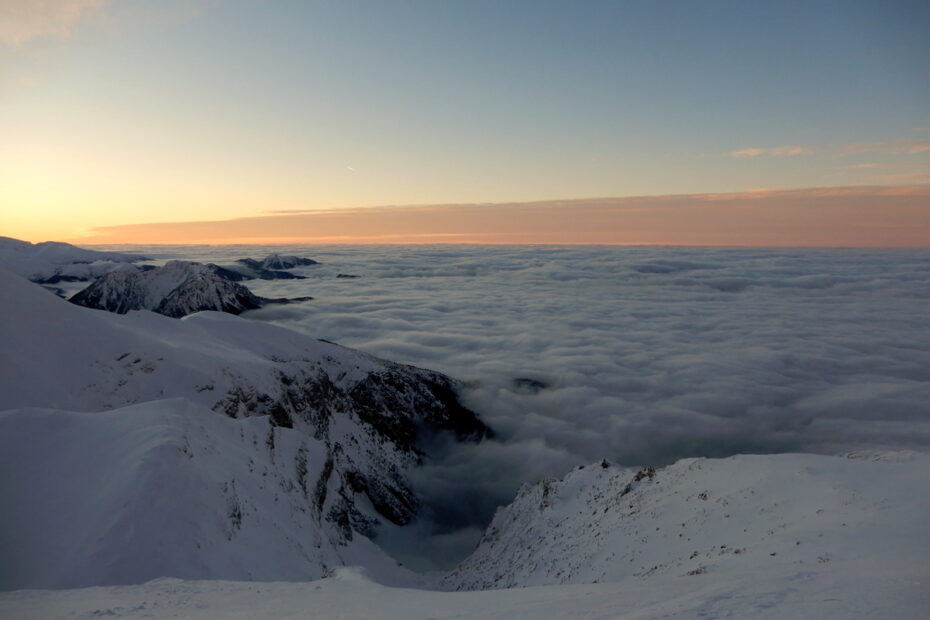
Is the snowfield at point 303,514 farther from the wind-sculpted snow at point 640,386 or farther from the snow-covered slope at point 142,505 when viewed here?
the wind-sculpted snow at point 640,386

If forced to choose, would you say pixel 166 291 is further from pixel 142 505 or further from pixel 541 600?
pixel 541 600

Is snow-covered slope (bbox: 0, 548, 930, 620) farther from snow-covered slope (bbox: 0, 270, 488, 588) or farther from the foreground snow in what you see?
snow-covered slope (bbox: 0, 270, 488, 588)

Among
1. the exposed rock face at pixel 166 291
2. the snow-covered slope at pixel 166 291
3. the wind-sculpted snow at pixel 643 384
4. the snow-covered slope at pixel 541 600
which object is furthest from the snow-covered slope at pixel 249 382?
the exposed rock face at pixel 166 291

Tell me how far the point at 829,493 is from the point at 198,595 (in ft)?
73.7

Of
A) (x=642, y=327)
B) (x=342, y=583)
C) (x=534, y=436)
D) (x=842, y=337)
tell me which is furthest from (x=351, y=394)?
(x=842, y=337)

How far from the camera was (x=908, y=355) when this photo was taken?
12800 centimetres

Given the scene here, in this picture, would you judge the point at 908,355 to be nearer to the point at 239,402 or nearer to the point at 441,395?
the point at 441,395

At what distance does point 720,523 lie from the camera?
23234 millimetres

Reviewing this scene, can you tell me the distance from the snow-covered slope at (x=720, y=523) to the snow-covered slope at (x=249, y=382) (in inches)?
705

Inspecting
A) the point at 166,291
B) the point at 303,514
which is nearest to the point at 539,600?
the point at 303,514

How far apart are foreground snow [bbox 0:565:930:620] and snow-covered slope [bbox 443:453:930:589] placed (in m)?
1.04

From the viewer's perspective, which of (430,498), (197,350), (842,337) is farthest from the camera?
(842,337)

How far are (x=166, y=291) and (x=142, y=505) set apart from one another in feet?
473

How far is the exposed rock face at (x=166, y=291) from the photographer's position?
139 m
